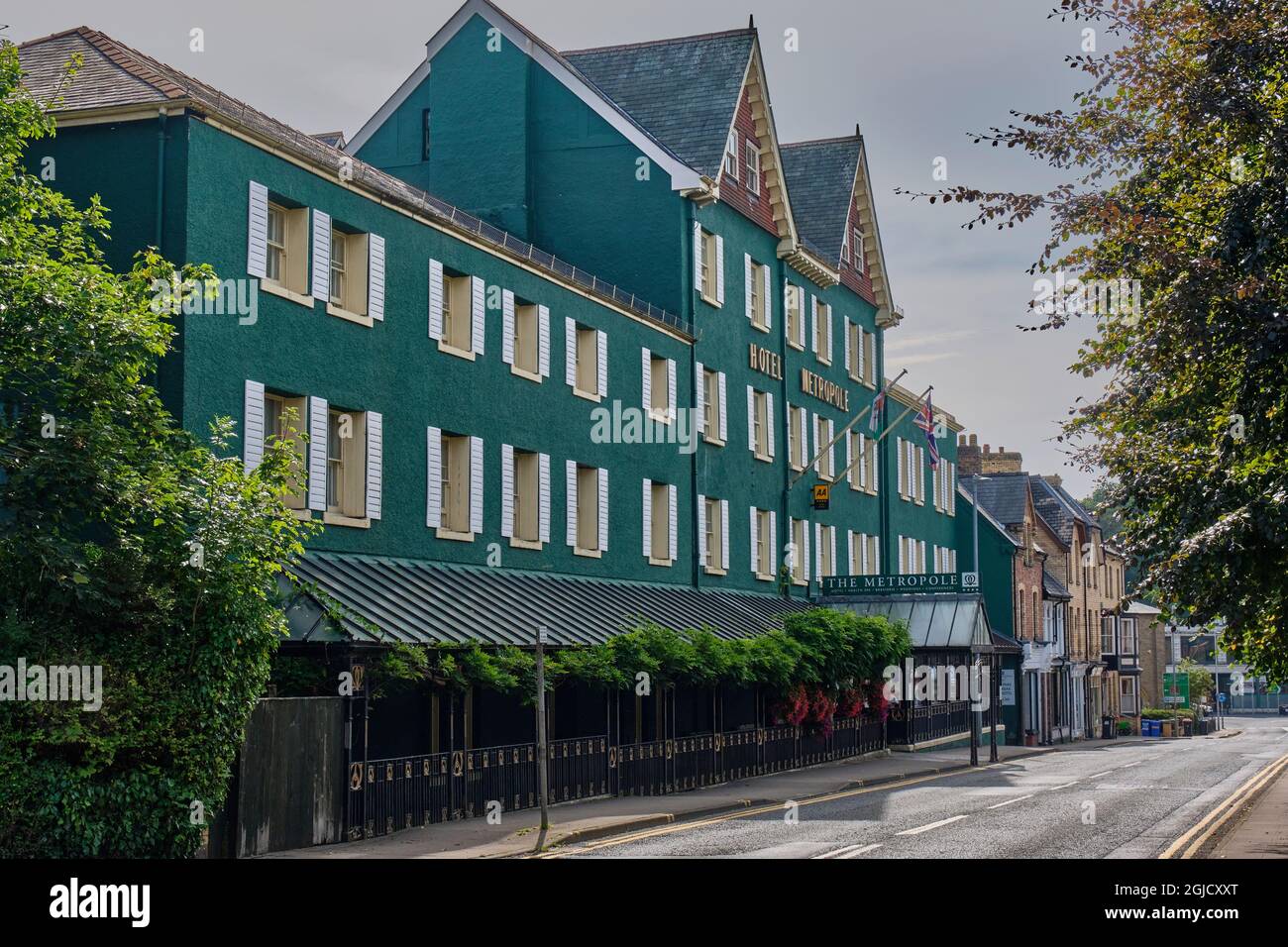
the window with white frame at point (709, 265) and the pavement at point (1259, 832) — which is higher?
the window with white frame at point (709, 265)

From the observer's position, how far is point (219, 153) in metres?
23.7

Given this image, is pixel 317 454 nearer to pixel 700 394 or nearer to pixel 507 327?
pixel 507 327

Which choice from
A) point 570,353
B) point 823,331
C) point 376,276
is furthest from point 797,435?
point 376,276

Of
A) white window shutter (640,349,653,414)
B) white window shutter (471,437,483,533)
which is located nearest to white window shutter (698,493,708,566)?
white window shutter (640,349,653,414)

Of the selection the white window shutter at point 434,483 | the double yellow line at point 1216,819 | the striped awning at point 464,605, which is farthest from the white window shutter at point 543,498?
the double yellow line at point 1216,819

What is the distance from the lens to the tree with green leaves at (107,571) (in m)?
17.1

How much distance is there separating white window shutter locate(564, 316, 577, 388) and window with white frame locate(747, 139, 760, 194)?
40.6 ft

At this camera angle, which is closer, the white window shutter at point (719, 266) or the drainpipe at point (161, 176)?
the drainpipe at point (161, 176)

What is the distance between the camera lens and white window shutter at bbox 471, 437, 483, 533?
29969mm

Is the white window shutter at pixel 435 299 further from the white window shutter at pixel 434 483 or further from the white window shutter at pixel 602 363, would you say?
the white window shutter at pixel 602 363

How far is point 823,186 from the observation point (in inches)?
2133

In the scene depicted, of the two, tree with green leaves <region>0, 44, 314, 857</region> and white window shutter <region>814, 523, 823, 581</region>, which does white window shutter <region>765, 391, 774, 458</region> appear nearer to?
white window shutter <region>814, 523, 823, 581</region>

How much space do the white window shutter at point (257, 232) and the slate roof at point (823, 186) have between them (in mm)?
28991

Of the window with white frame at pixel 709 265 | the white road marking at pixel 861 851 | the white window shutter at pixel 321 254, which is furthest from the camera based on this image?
the window with white frame at pixel 709 265
